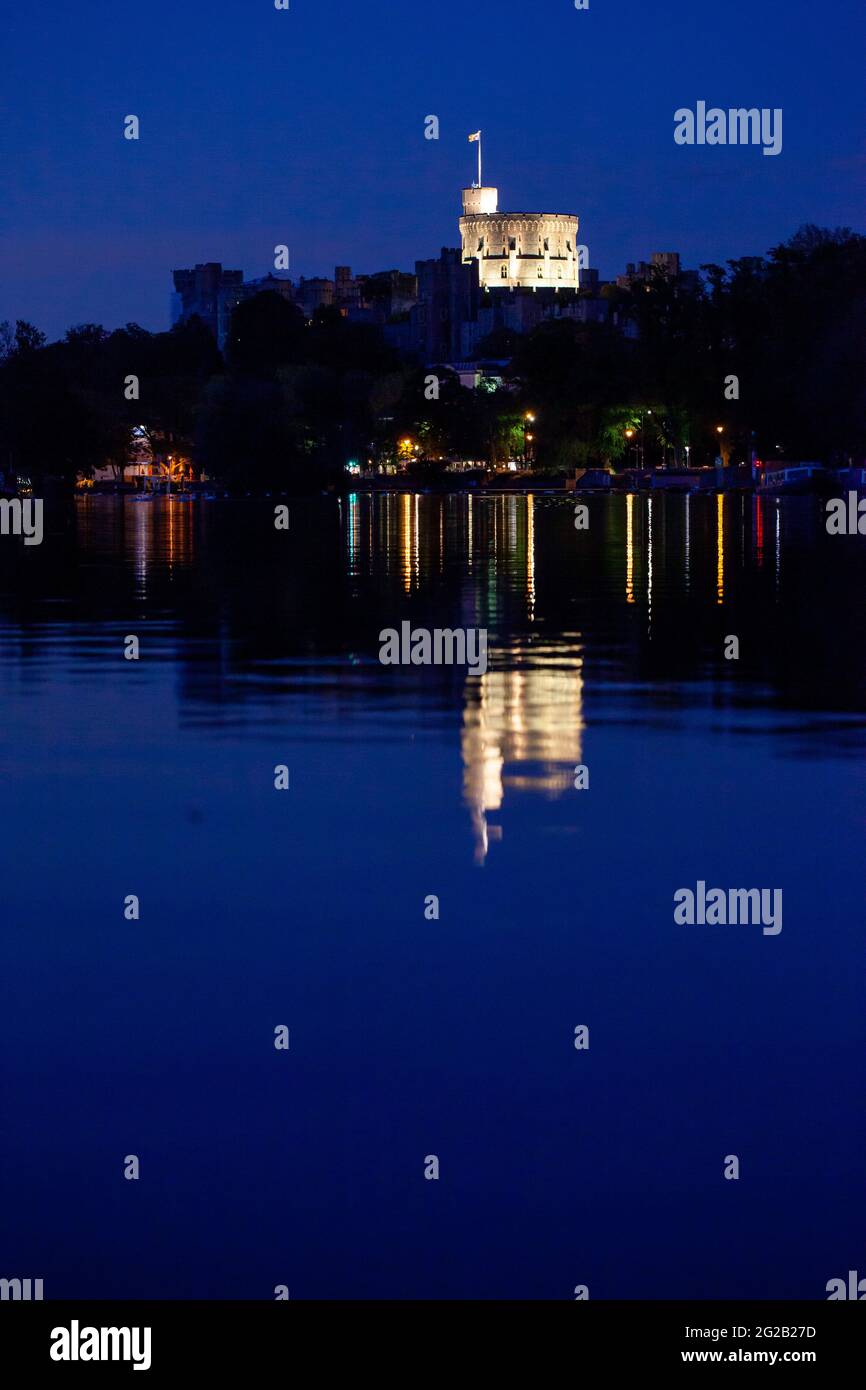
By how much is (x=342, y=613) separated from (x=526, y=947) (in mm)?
20774

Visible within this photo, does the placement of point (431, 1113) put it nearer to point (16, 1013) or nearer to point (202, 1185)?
point (202, 1185)

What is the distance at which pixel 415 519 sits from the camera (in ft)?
278
